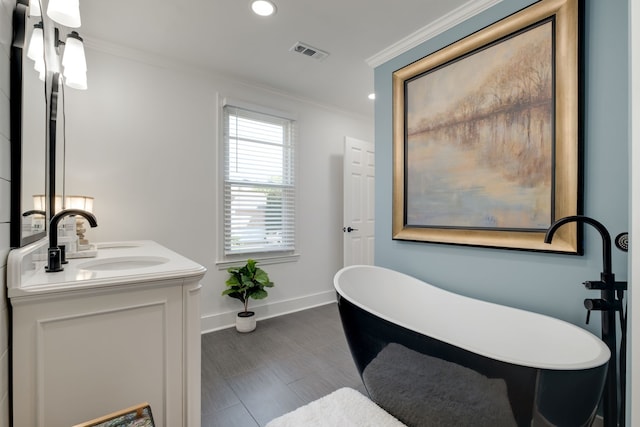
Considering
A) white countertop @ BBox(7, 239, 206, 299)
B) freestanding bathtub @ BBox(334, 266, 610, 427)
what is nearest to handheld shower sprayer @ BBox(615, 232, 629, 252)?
freestanding bathtub @ BBox(334, 266, 610, 427)

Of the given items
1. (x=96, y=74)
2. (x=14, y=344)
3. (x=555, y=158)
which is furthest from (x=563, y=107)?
(x=96, y=74)

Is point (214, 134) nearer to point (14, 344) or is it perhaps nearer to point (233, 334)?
point (233, 334)

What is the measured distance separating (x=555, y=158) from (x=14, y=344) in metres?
2.47

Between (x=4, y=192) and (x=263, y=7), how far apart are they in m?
1.82

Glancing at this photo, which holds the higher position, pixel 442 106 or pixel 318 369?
pixel 442 106

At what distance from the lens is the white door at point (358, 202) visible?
371 cm

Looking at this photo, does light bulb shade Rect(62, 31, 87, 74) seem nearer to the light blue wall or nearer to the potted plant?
the potted plant

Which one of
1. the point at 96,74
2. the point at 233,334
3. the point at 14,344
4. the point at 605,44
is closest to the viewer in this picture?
the point at 14,344

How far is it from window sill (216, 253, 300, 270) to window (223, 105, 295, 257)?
0.06 metres

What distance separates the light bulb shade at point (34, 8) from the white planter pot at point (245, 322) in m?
2.51

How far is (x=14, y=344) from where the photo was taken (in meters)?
0.94

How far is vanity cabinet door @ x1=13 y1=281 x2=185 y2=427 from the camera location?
963 mm

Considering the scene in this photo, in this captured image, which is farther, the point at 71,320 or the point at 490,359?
the point at 490,359

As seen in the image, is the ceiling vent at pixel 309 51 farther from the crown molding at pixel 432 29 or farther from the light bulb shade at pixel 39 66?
the light bulb shade at pixel 39 66
